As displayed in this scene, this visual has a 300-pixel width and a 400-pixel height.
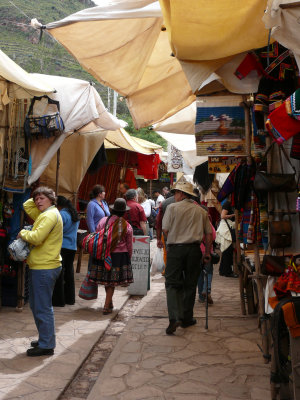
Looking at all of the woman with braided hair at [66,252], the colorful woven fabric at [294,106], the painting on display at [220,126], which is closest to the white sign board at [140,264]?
the woman with braided hair at [66,252]

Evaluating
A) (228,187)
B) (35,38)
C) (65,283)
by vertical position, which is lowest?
(65,283)

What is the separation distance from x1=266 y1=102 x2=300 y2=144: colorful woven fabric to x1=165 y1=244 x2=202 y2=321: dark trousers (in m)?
3.44

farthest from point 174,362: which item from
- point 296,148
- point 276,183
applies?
point 296,148

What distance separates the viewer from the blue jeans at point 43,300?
5.92 meters

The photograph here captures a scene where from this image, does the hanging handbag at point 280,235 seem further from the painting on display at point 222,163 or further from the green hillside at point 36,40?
the green hillside at point 36,40

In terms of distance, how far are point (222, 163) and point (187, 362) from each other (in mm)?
2645

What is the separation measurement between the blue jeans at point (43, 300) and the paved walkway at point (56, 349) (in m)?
0.25

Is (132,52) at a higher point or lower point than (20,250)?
higher

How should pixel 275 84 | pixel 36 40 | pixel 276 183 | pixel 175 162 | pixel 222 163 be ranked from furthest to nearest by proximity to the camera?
pixel 36 40 < pixel 175 162 < pixel 222 163 < pixel 275 84 < pixel 276 183

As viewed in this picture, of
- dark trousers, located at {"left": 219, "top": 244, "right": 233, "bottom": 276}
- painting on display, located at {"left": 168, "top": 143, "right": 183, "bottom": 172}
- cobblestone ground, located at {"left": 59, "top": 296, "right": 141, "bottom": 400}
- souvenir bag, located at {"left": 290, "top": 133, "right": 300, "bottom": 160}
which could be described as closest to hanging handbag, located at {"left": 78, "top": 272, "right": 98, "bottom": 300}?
cobblestone ground, located at {"left": 59, "top": 296, "right": 141, "bottom": 400}

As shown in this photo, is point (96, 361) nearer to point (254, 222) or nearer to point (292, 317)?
point (254, 222)

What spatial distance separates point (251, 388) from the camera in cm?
505

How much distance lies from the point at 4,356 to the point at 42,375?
0.81 meters

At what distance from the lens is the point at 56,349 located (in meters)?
6.32
